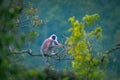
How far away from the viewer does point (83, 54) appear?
1581 centimetres

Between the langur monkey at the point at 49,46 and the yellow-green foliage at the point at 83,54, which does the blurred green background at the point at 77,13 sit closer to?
the yellow-green foliage at the point at 83,54

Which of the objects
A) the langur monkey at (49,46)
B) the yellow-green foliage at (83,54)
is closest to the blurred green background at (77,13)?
the yellow-green foliage at (83,54)

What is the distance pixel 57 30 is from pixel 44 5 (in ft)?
32.6

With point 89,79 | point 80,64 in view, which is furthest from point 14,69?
point 80,64

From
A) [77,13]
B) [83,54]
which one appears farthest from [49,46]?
[77,13]

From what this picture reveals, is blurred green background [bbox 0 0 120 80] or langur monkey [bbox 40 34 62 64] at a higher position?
blurred green background [bbox 0 0 120 80]

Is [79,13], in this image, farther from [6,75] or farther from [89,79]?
[6,75]

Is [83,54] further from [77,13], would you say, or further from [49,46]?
[77,13]

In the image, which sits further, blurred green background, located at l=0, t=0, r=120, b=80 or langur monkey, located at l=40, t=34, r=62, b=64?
blurred green background, located at l=0, t=0, r=120, b=80

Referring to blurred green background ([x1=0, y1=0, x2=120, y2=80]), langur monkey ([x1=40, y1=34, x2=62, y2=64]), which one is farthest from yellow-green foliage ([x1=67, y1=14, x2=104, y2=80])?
blurred green background ([x1=0, y1=0, x2=120, y2=80])

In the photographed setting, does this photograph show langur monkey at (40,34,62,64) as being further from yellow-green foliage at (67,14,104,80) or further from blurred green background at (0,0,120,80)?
blurred green background at (0,0,120,80)

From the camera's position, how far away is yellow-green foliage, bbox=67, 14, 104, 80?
15.0 m

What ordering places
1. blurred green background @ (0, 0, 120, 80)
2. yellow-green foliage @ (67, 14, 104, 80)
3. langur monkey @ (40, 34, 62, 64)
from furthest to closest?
1. blurred green background @ (0, 0, 120, 80)
2. yellow-green foliage @ (67, 14, 104, 80)
3. langur monkey @ (40, 34, 62, 64)

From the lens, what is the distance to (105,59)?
51.1 feet
